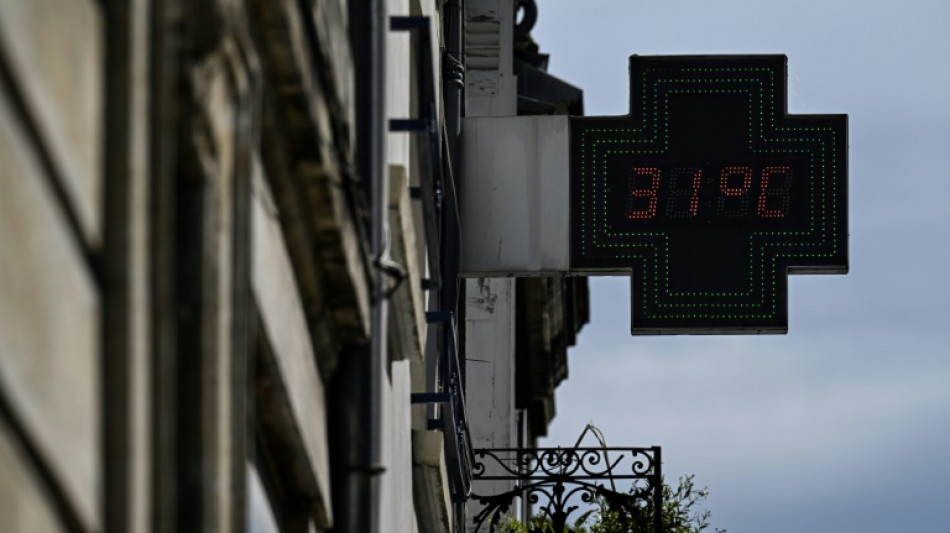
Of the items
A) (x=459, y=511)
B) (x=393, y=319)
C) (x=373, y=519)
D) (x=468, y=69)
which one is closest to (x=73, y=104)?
(x=373, y=519)

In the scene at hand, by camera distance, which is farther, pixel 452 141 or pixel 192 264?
pixel 452 141

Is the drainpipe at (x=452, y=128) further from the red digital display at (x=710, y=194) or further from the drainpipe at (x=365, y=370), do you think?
the drainpipe at (x=365, y=370)

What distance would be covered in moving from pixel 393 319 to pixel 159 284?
580cm

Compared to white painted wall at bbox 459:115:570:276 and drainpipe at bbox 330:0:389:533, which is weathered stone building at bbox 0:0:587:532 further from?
white painted wall at bbox 459:115:570:276

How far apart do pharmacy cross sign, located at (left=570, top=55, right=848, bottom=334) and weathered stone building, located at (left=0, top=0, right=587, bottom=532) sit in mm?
8974

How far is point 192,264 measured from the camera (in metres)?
3.73

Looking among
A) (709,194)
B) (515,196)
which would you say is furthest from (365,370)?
(709,194)

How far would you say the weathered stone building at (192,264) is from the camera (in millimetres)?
3000

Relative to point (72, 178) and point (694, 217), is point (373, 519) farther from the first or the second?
point (694, 217)

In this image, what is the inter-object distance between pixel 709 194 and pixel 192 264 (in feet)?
42.1

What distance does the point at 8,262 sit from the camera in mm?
2879

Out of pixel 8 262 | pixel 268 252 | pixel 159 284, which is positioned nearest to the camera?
pixel 8 262

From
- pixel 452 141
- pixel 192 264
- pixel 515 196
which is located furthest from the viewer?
pixel 515 196

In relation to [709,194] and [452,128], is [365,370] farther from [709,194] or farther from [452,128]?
[709,194]
